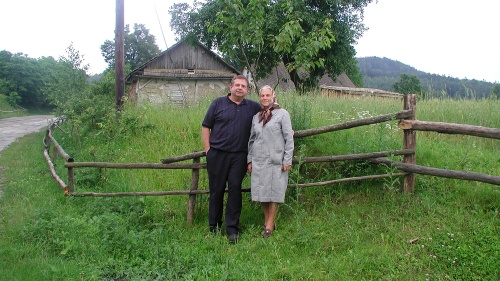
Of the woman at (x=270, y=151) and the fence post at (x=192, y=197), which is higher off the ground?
the woman at (x=270, y=151)

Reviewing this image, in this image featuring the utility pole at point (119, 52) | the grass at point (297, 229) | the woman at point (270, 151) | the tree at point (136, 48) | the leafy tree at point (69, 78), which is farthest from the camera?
the tree at point (136, 48)

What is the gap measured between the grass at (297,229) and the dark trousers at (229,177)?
0.87 ft

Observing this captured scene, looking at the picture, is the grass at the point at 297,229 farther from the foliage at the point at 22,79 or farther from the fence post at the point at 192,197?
the foliage at the point at 22,79

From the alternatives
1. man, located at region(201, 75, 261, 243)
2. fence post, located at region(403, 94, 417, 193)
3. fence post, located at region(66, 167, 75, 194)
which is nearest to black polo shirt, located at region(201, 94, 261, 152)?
man, located at region(201, 75, 261, 243)

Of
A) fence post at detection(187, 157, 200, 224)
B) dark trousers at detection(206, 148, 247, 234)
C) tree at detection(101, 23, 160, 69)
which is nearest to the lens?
dark trousers at detection(206, 148, 247, 234)

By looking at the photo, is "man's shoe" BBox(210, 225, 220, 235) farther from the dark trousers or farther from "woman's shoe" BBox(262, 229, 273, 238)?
"woman's shoe" BBox(262, 229, 273, 238)

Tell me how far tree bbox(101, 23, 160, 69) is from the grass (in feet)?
160

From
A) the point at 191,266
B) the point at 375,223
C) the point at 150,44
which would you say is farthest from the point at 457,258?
the point at 150,44

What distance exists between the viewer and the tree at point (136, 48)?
175ft

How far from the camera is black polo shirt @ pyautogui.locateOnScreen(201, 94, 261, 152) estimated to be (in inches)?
190

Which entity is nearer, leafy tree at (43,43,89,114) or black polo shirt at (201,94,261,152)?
black polo shirt at (201,94,261,152)

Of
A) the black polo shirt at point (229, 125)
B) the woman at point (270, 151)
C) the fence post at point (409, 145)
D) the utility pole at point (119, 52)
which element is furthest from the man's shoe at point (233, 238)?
the utility pole at point (119, 52)

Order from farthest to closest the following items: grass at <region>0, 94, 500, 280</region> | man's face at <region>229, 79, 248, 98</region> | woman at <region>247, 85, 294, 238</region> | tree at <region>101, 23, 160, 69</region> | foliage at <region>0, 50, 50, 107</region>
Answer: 1. tree at <region>101, 23, 160, 69</region>
2. foliage at <region>0, 50, 50, 107</region>
3. man's face at <region>229, 79, 248, 98</region>
4. woman at <region>247, 85, 294, 238</region>
5. grass at <region>0, 94, 500, 280</region>

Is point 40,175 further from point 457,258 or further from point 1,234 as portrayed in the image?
point 457,258
